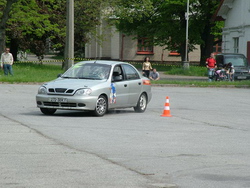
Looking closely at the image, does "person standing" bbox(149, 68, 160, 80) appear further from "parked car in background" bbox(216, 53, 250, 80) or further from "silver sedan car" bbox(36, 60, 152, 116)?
"silver sedan car" bbox(36, 60, 152, 116)

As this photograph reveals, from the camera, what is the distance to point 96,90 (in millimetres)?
17156

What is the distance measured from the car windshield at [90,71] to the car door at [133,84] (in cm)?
79

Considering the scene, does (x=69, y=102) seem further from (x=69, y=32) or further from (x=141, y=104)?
(x=69, y=32)

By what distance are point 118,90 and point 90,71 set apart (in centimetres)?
91

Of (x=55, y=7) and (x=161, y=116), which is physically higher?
(x=55, y=7)

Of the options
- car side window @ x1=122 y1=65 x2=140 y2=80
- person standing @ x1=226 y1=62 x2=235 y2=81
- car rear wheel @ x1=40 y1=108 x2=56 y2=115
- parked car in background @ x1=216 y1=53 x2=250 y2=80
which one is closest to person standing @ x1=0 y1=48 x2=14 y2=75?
person standing @ x1=226 y1=62 x2=235 y2=81

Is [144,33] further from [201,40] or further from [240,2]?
[240,2]

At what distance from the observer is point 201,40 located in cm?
6175

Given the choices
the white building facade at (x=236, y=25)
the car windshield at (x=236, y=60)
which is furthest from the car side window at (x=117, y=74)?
the white building facade at (x=236, y=25)

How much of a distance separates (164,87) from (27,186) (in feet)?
84.7

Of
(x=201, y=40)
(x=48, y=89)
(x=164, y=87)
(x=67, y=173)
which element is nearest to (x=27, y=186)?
(x=67, y=173)

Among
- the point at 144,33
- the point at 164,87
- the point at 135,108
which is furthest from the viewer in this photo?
the point at 144,33

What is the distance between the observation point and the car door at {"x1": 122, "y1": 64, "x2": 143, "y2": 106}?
18.9 meters

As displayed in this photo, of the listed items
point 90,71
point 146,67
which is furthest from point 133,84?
point 146,67
